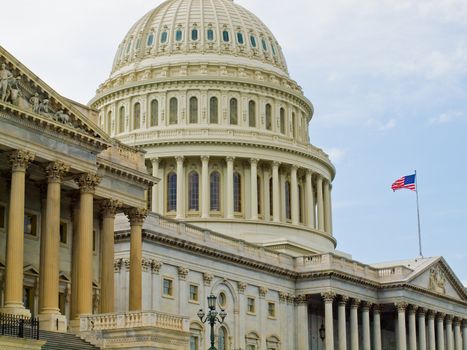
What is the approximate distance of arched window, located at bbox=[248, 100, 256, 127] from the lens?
4828 inches

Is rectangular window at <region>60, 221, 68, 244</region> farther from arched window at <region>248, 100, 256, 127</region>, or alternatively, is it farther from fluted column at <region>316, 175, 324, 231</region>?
fluted column at <region>316, 175, 324, 231</region>

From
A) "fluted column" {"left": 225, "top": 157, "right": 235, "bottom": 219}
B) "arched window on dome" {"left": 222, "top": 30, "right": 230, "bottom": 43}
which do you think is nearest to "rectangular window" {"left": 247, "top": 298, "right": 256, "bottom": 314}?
"fluted column" {"left": 225, "top": 157, "right": 235, "bottom": 219}

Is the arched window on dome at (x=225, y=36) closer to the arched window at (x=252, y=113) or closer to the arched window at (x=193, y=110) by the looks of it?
the arched window at (x=252, y=113)

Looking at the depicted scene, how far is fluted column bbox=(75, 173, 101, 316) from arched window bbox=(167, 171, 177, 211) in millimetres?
54971

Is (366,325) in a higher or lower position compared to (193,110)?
lower

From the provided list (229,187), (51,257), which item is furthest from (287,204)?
(51,257)

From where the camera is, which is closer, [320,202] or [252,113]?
[252,113]

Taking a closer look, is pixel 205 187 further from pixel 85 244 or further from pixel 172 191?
pixel 85 244

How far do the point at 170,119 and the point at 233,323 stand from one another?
36.0 meters

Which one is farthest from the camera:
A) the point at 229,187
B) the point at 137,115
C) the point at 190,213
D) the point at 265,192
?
the point at 137,115

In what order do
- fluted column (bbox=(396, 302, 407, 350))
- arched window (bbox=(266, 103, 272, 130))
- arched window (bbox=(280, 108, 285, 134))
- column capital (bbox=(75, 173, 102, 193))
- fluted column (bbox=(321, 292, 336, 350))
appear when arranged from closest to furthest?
column capital (bbox=(75, 173, 102, 193))
fluted column (bbox=(321, 292, 336, 350))
fluted column (bbox=(396, 302, 407, 350))
arched window (bbox=(266, 103, 272, 130))
arched window (bbox=(280, 108, 285, 134))

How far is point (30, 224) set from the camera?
6344 centimetres

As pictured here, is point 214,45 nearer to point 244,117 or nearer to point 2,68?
point 244,117

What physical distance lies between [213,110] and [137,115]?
860 centimetres
